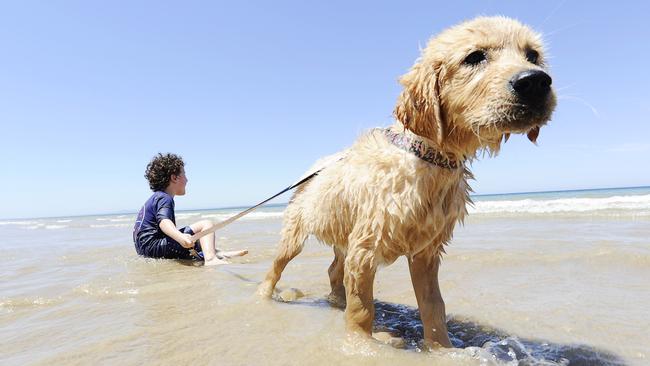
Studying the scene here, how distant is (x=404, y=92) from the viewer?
244 centimetres

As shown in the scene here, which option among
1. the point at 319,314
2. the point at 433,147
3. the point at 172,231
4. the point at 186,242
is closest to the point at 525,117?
the point at 433,147

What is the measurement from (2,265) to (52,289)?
3.47 m

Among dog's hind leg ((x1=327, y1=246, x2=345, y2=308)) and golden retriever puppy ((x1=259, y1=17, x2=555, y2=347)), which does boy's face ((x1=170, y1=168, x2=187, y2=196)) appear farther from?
golden retriever puppy ((x1=259, y1=17, x2=555, y2=347))

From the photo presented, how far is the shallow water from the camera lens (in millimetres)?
2525

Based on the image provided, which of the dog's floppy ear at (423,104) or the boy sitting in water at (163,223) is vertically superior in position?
the dog's floppy ear at (423,104)

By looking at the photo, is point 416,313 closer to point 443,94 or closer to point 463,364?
point 463,364

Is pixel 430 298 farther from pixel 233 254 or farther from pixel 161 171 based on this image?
pixel 161 171

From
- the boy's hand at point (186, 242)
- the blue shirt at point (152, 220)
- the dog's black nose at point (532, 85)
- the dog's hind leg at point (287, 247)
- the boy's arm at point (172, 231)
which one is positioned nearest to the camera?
the dog's black nose at point (532, 85)

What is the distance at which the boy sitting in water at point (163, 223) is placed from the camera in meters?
6.57

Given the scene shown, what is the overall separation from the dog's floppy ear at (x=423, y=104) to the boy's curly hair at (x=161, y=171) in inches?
224

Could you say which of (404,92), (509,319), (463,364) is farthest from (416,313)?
(404,92)

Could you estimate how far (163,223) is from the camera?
20.9 feet

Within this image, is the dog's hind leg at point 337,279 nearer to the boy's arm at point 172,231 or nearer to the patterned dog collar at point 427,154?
the patterned dog collar at point 427,154

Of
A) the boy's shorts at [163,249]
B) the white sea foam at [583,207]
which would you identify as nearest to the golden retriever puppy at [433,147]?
the boy's shorts at [163,249]
